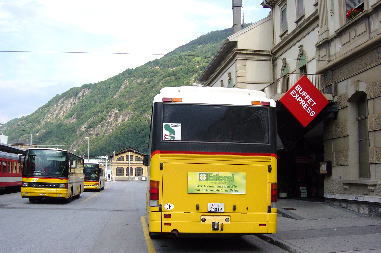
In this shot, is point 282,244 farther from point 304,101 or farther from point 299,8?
point 299,8

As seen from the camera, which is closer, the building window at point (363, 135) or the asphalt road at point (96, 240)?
the asphalt road at point (96, 240)

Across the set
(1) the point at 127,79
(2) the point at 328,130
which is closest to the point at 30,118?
(1) the point at 127,79

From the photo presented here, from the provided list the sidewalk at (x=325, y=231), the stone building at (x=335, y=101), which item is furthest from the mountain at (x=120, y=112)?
the sidewalk at (x=325, y=231)

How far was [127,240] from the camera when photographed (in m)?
10.3

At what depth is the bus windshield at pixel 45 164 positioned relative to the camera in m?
21.9

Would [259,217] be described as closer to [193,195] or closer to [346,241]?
[193,195]

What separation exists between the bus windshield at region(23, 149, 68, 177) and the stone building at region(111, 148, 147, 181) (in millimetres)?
105629

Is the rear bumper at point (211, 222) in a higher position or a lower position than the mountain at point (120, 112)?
lower

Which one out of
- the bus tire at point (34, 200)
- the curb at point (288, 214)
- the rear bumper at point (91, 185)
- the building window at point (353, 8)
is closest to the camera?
the curb at point (288, 214)

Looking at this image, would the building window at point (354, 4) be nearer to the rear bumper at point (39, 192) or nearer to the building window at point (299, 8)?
the building window at point (299, 8)

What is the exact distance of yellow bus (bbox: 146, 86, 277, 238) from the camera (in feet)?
27.7

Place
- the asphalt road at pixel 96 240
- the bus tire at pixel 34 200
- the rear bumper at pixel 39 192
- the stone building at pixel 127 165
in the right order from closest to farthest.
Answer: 1. the asphalt road at pixel 96 240
2. the rear bumper at pixel 39 192
3. the bus tire at pixel 34 200
4. the stone building at pixel 127 165

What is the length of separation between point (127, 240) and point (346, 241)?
464cm

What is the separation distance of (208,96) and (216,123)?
21.4 inches
